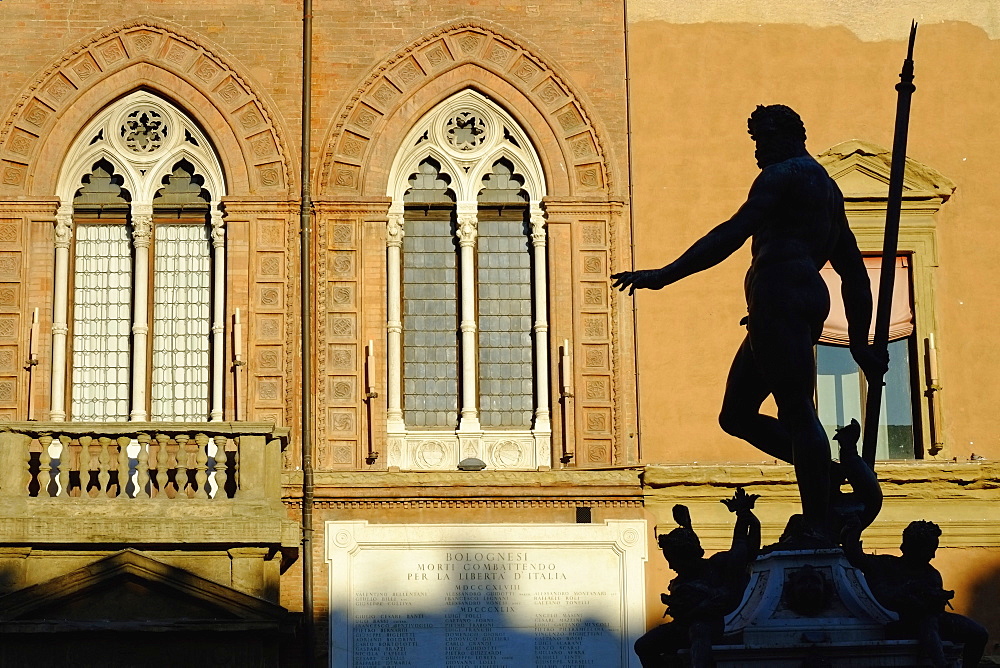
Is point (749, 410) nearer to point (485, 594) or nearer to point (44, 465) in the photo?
point (485, 594)

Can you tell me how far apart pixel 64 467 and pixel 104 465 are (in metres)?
0.38

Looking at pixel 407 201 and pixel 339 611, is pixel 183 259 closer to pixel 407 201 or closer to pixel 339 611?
pixel 407 201

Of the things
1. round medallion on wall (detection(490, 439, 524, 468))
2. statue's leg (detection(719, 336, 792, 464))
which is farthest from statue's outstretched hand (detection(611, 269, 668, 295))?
round medallion on wall (detection(490, 439, 524, 468))

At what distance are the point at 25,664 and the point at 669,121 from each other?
27.8 feet

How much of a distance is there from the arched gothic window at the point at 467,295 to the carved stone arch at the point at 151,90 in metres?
1.41

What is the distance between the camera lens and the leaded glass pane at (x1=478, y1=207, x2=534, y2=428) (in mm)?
21031

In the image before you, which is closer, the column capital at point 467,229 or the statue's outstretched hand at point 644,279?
the statue's outstretched hand at point 644,279

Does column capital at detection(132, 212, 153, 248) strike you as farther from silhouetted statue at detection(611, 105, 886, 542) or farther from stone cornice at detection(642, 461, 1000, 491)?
silhouetted statue at detection(611, 105, 886, 542)

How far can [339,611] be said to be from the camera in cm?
1981

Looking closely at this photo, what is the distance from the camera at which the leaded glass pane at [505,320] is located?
69.0 feet

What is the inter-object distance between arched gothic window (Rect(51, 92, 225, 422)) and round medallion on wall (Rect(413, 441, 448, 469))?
213cm

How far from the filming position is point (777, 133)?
10844 mm

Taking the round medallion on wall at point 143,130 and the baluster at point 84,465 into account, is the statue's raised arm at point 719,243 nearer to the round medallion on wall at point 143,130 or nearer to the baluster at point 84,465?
the baluster at point 84,465

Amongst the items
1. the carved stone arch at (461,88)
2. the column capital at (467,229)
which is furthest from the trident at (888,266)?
the column capital at (467,229)
